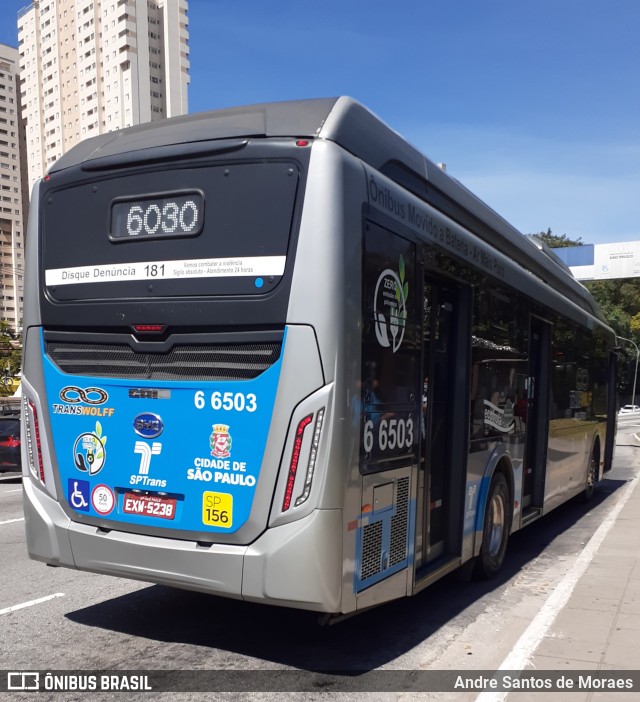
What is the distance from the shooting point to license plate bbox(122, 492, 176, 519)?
15.3 feet

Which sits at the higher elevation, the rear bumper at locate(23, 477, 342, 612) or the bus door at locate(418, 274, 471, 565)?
the bus door at locate(418, 274, 471, 565)

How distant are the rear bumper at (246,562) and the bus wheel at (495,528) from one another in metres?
2.94

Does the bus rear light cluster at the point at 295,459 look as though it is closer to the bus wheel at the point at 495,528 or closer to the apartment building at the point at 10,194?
the bus wheel at the point at 495,528

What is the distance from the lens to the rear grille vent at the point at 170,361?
177 inches

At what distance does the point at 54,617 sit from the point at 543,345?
6099 mm

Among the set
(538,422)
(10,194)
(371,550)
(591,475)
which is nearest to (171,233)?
(371,550)

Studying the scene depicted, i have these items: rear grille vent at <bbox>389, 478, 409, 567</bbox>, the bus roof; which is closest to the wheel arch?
rear grille vent at <bbox>389, 478, 409, 567</bbox>

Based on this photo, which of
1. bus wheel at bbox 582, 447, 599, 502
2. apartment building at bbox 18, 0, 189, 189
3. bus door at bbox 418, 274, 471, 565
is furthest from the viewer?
apartment building at bbox 18, 0, 189, 189

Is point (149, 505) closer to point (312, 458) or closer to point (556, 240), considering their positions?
point (312, 458)

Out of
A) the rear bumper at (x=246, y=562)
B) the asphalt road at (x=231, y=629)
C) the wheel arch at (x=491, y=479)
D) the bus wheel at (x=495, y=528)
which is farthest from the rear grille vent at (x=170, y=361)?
the bus wheel at (x=495, y=528)

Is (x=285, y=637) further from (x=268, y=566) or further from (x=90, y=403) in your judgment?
(x=90, y=403)

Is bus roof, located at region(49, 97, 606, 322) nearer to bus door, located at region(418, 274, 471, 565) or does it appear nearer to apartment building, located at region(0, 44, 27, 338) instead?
bus door, located at region(418, 274, 471, 565)

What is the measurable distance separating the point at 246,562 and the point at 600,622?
3.03 meters

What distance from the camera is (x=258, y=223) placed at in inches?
178
